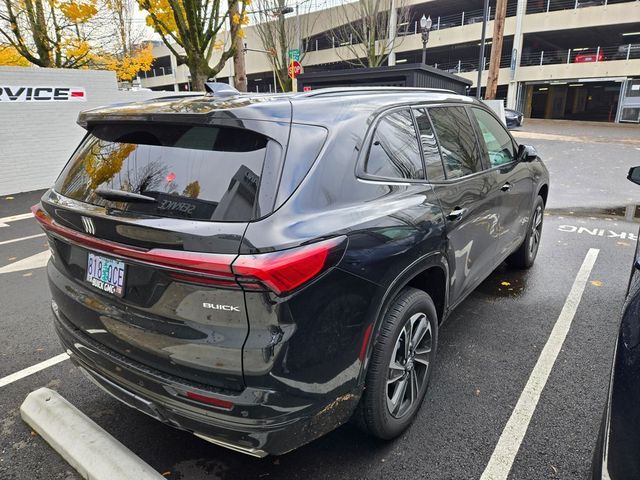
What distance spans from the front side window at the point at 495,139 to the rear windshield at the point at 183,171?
8.07 ft

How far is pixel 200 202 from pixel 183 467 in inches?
56.9

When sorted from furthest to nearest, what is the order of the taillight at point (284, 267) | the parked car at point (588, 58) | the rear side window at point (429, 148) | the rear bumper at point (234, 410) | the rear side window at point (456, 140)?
1. the parked car at point (588, 58)
2. the rear side window at point (456, 140)
3. the rear side window at point (429, 148)
4. the rear bumper at point (234, 410)
5. the taillight at point (284, 267)

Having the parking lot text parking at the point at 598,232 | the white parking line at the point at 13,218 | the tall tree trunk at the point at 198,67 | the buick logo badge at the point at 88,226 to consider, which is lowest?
the white parking line at the point at 13,218

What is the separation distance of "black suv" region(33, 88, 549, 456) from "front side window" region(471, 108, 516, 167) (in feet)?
4.46

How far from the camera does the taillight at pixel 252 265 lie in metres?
1.68

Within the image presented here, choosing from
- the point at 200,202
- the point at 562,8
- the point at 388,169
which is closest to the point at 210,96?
the point at 200,202

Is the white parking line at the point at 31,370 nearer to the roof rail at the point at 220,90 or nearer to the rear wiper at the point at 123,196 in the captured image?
the rear wiper at the point at 123,196

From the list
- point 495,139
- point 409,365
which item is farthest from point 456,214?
point 495,139

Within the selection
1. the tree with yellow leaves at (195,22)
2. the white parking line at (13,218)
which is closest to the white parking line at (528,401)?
the white parking line at (13,218)

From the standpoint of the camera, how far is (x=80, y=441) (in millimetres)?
2350

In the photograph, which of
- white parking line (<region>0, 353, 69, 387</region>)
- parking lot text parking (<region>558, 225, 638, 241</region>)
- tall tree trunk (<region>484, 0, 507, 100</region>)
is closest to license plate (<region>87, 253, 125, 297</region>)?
white parking line (<region>0, 353, 69, 387</region>)

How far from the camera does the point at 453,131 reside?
10.6 ft

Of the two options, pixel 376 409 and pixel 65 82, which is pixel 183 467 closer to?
pixel 376 409

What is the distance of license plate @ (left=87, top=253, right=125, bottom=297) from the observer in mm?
2025
